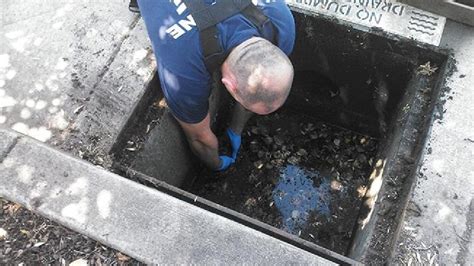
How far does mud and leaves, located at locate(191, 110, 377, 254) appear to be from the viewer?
13.2 feet

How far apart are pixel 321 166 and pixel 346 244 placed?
740mm

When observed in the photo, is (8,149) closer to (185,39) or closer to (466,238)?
(185,39)

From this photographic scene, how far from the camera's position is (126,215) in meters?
2.43

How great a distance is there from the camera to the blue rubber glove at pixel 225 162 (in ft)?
13.4

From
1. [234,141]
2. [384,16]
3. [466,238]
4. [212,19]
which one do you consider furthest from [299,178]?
[212,19]

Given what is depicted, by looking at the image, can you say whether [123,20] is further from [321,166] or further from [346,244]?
[346,244]

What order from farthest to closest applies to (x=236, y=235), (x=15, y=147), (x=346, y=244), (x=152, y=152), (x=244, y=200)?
(x=244, y=200) → (x=346, y=244) → (x=152, y=152) → (x=15, y=147) → (x=236, y=235)

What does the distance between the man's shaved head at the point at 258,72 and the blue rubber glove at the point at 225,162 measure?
140 centimetres

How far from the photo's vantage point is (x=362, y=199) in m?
3.99

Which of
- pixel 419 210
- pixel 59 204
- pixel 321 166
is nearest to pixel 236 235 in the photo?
pixel 59 204

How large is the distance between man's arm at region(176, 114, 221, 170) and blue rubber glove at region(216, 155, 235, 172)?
45 millimetres

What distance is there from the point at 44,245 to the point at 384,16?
8.92 feet

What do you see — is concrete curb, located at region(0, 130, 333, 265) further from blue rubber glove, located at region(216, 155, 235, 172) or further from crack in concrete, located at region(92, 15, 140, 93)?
blue rubber glove, located at region(216, 155, 235, 172)

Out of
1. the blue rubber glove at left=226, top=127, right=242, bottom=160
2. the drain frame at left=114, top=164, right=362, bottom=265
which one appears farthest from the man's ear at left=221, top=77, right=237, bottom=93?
the blue rubber glove at left=226, top=127, right=242, bottom=160
